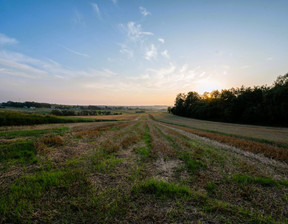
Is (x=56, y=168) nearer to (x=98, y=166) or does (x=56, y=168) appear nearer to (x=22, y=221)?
(x=98, y=166)

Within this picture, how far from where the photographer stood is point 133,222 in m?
2.88

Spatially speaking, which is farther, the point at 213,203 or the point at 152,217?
the point at 213,203

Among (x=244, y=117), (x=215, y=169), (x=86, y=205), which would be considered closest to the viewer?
(x=86, y=205)

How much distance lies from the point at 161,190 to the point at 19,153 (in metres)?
8.85

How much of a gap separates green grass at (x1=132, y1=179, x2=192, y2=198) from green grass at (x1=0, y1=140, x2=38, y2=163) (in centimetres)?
631

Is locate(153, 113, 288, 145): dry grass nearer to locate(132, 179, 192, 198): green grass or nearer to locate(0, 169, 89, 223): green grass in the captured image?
locate(132, 179, 192, 198): green grass

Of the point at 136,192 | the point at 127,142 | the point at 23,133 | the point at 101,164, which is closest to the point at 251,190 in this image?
the point at 136,192

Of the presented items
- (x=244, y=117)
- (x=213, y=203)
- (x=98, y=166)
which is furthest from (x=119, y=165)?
(x=244, y=117)

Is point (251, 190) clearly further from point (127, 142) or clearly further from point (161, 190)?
point (127, 142)

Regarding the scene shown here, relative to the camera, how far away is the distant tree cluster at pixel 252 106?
32.8 meters

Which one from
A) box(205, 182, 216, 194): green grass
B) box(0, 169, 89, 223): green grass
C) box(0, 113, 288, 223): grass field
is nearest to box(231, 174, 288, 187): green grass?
box(0, 113, 288, 223): grass field

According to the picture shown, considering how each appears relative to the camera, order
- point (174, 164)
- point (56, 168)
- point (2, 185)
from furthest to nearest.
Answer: point (174, 164)
point (56, 168)
point (2, 185)

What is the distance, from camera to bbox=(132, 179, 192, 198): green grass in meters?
3.93

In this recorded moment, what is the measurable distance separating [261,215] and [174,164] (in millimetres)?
3769
